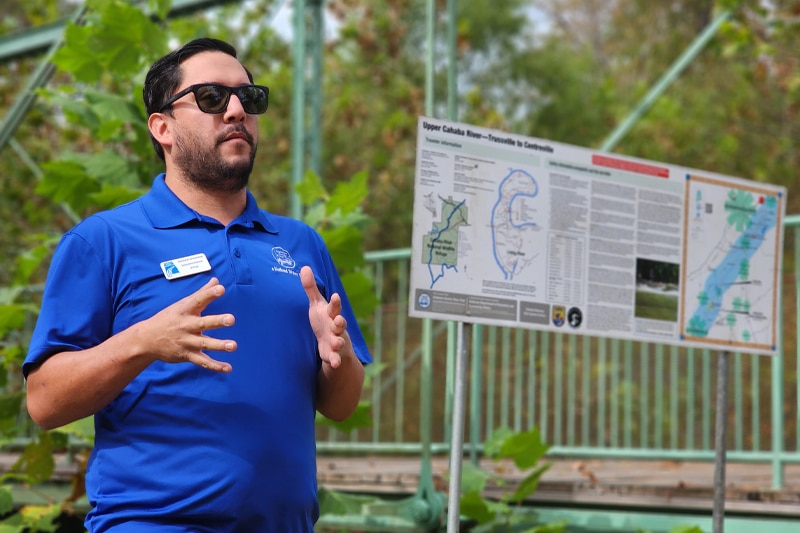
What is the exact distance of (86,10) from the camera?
615 centimetres

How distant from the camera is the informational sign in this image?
411 centimetres

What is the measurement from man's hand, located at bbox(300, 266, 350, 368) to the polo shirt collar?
0.81ft

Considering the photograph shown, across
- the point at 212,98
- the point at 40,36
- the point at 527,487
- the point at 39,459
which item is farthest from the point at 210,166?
the point at 40,36

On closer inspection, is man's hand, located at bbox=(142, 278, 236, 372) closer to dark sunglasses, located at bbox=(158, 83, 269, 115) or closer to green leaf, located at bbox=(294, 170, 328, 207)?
dark sunglasses, located at bbox=(158, 83, 269, 115)

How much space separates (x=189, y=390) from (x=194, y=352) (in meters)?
0.22

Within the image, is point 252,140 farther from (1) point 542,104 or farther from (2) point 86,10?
(1) point 542,104

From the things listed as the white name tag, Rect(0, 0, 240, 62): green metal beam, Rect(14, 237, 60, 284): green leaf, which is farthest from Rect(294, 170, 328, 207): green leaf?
the white name tag

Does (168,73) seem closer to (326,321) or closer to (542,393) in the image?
(326,321)

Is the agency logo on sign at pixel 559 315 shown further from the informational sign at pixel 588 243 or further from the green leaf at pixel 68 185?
the green leaf at pixel 68 185

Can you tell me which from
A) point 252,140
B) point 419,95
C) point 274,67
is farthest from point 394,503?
point 274,67

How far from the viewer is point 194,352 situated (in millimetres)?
2473

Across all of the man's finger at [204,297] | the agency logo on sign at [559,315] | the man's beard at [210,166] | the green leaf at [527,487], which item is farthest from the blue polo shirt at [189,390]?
the green leaf at [527,487]

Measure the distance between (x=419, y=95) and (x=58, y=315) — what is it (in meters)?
13.7

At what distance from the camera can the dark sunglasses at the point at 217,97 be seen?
294 cm
